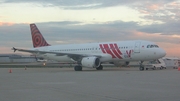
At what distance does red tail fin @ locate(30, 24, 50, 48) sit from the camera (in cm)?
4050

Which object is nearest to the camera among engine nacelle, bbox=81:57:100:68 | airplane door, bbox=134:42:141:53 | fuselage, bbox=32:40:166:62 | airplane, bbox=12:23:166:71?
fuselage, bbox=32:40:166:62

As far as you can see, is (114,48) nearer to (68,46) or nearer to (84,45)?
Result: (84,45)

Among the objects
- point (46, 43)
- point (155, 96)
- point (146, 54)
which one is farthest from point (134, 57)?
point (155, 96)

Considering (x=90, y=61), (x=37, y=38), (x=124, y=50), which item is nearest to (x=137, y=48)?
(x=124, y=50)

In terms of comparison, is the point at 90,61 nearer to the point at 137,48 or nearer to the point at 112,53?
the point at 112,53

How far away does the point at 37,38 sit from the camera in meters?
40.7

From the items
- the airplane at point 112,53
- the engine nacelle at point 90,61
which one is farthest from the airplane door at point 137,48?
the engine nacelle at point 90,61

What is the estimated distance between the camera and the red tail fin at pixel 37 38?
40.5m

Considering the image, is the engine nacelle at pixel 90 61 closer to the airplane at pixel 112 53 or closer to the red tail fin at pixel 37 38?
the airplane at pixel 112 53

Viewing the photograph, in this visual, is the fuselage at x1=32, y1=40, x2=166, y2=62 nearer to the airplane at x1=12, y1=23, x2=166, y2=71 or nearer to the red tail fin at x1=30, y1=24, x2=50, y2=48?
the airplane at x1=12, y1=23, x2=166, y2=71

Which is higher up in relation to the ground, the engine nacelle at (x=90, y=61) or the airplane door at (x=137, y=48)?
the airplane door at (x=137, y=48)

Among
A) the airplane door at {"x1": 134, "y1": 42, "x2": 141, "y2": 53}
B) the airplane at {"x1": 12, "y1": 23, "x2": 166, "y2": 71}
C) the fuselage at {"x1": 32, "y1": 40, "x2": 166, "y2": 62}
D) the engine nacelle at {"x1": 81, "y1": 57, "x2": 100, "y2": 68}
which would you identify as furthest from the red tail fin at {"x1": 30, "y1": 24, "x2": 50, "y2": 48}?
the airplane door at {"x1": 134, "y1": 42, "x2": 141, "y2": 53}

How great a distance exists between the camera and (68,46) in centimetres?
3762

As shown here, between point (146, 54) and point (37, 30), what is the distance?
59.4ft
